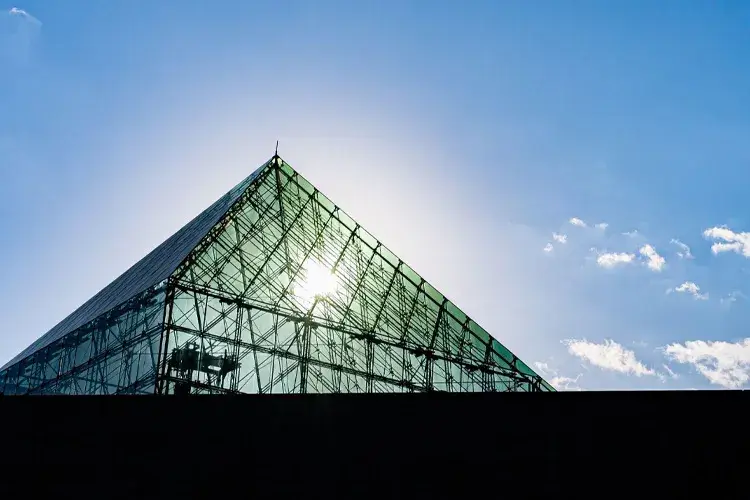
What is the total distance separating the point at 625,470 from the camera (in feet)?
27.2

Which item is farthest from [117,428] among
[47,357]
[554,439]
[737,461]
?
[47,357]

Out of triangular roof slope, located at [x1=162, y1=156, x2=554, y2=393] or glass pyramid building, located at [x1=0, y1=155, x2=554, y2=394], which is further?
triangular roof slope, located at [x1=162, y1=156, x2=554, y2=393]

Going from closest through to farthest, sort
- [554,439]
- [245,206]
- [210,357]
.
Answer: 1. [554,439]
2. [210,357]
3. [245,206]

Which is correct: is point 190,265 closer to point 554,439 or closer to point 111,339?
point 111,339

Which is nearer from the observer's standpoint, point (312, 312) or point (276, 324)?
point (276, 324)

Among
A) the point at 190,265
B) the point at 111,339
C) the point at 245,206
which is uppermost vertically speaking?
the point at 245,206

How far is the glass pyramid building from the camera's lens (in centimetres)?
1823

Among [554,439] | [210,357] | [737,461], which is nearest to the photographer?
[737,461]

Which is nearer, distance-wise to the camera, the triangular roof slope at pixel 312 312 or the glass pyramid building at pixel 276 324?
the glass pyramid building at pixel 276 324

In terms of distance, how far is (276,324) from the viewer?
20484mm

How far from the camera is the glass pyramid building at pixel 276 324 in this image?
18.2 m

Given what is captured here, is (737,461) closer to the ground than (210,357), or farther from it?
closer to the ground

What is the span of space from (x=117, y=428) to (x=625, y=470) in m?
7.38

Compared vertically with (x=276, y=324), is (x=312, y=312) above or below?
above
